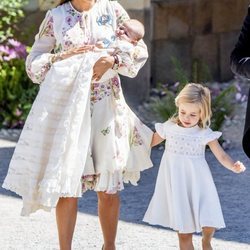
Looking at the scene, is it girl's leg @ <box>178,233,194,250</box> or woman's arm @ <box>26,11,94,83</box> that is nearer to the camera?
woman's arm @ <box>26,11,94,83</box>

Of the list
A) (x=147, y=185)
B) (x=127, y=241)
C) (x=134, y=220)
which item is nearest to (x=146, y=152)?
(x=127, y=241)

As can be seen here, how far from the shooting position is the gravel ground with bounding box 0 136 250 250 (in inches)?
243

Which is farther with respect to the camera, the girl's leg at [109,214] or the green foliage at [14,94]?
the green foliage at [14,94]

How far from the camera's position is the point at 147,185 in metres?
7.81

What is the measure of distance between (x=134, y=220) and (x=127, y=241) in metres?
0.55

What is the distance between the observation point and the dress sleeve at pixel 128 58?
17.1 feet

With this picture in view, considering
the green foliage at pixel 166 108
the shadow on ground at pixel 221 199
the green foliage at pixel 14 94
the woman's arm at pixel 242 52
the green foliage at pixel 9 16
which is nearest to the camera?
the woman's arm at pixel 242 52

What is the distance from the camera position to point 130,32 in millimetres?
5254

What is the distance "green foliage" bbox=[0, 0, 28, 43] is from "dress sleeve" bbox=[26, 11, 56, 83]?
460 cm

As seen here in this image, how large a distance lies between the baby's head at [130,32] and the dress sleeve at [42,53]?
0.34 metres

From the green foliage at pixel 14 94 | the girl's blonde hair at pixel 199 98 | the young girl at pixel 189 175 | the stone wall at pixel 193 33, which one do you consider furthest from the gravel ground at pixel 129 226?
the stone wall at pixel 193 33

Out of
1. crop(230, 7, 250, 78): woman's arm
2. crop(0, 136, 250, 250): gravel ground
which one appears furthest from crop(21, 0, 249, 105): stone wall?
crop(230, 7, 250, 78): woman's arm

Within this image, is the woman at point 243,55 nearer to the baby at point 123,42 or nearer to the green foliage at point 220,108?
the baby at point 123,42

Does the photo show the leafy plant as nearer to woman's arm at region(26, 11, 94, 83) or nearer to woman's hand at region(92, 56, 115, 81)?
woman's arm at region(26, 11, 94, 83)
